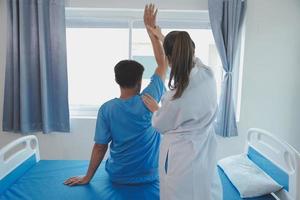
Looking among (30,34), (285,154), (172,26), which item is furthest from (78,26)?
(285,154)

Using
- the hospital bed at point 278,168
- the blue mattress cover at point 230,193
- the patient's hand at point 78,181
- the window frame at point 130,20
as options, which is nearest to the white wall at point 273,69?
the window frame at point 130,20

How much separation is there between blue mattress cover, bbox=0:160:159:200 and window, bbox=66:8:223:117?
3.91 ft

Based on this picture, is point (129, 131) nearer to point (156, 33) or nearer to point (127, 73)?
point (127, 73)

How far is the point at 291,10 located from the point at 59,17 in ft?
7.39

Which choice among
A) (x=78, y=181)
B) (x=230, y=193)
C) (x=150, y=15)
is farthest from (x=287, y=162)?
(x=78, y=181)

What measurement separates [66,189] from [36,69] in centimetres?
143

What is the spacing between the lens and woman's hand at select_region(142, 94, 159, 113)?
1.35 metres

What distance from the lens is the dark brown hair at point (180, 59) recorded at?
3.68ft

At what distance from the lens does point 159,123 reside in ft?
4.00

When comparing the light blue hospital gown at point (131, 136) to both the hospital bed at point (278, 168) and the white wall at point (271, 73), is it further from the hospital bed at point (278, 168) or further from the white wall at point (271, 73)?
the white wall at point (271, 73)

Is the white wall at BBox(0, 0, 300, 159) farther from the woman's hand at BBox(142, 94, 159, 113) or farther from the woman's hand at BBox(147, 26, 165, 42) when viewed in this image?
the woman's hand at BBox(142, 94, 159, 113)

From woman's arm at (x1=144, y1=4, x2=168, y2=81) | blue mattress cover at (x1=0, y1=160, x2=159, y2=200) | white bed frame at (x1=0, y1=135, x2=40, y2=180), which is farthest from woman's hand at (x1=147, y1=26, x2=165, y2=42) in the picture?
white bed frame at (x1=0, y1=135, x2=40, y2=180)

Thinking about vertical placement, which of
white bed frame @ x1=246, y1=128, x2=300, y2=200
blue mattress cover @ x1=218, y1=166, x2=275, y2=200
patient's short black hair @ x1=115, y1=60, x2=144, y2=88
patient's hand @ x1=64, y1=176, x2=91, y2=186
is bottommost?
blue mattress cover @ x1=218, y1=166, x2=275, y2=200

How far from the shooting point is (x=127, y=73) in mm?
1370
